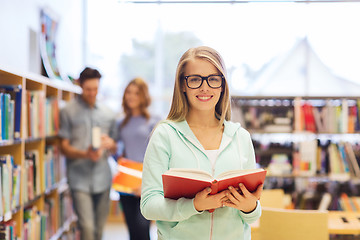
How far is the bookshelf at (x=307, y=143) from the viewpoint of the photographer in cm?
389

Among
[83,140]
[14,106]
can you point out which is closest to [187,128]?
[14,106]

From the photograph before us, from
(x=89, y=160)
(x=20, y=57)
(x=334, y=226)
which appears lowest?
(x=334, y=226)

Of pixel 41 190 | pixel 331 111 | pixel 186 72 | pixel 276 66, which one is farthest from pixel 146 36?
pixel 186 72

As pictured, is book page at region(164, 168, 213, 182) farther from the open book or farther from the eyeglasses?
the eyeglasses

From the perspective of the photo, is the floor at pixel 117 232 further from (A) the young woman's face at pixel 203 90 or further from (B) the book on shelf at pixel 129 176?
(A) the young woman's face at pixel 203 90

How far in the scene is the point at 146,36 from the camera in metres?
6.62

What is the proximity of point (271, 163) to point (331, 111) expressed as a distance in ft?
2.56

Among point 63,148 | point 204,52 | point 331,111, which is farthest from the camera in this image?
point 331,111

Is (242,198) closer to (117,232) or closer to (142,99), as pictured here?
(142,99)

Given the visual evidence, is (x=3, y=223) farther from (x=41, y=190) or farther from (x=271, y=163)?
(x=271, y=163)

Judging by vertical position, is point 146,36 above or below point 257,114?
above

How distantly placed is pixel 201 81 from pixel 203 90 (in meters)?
0.04

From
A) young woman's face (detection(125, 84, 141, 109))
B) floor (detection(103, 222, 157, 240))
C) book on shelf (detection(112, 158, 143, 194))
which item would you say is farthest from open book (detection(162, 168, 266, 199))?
floor (detection(103, 222, 157, 240))

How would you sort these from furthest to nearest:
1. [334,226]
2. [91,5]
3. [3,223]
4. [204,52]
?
1. [91,5]
2. [334,226]
3. [3,223]
4. [204,52]
